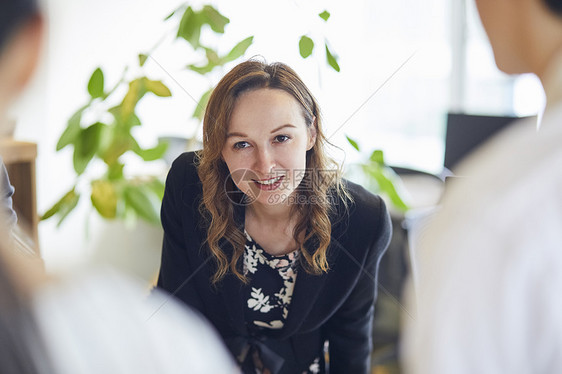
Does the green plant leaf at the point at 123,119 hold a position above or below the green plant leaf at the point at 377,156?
below

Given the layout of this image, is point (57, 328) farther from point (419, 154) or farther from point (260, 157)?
point (419, 154)

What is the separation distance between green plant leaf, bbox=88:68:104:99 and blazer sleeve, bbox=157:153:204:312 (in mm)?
288

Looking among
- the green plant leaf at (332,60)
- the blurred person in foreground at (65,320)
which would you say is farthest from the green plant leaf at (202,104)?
the blurred person in foreground at (65,320)

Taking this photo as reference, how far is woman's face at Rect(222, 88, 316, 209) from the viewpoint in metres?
0.54

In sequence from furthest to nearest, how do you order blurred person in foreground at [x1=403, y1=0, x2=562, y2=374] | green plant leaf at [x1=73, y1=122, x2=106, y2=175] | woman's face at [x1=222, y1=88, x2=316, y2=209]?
green plant leaf at [x1=73, y1=122, x2=106, y2=175]
woman's face at [x1=222, y1=88, x2=316, y2=209]
blurred person in foreground at [x1=403, y1=0, x2=562, y2=374]

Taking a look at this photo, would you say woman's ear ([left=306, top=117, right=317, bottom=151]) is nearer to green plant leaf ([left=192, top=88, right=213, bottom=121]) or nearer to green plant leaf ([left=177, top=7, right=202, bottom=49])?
green plant leaf ([left=192, top=88, right=213, bottom=121])

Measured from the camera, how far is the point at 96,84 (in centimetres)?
82

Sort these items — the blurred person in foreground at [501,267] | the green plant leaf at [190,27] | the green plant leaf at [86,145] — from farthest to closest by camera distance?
the green plant leaf at [86,145], the green plant leaf at [190,27], the blurred person in foreground at [501,267]

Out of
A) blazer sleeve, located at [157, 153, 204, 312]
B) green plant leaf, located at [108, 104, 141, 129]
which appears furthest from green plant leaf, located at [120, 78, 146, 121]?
blazer sleeve, located at [157, 153, 204, 312]

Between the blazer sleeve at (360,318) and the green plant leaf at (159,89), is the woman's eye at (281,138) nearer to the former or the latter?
the blazer sleeve at (360,318)

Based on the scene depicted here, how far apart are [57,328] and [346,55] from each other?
0.50 metres

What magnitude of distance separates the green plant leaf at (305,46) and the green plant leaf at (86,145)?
40 cm

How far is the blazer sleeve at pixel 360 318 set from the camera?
2.11ft

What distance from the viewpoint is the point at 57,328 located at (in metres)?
0.32
